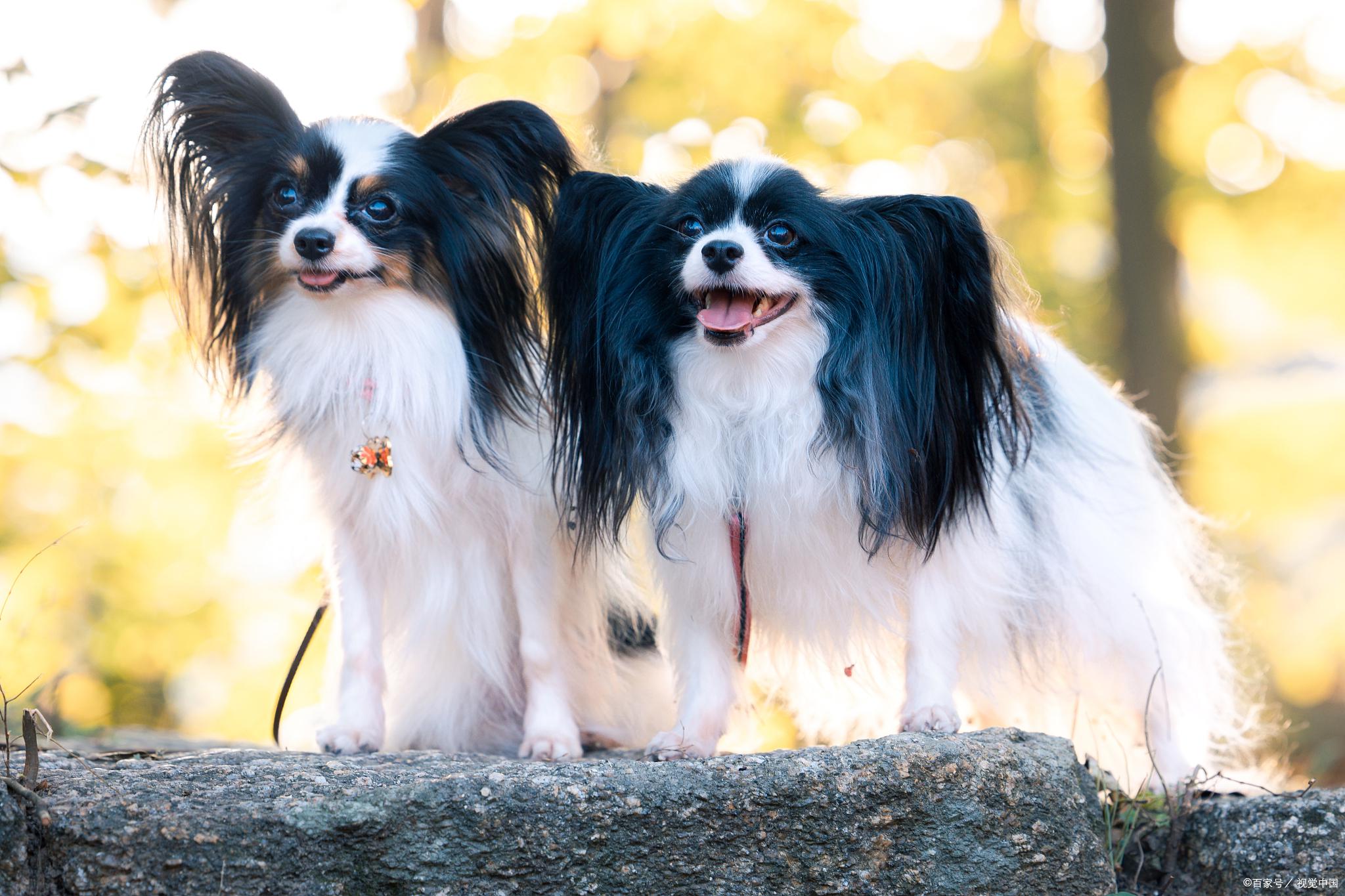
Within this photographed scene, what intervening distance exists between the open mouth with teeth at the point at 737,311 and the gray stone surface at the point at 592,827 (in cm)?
81

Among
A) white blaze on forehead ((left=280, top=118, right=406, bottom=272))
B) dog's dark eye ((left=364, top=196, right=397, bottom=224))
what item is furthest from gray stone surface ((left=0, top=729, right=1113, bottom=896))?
dog's dark eye ((left=364, top=196, right=397, bottom=224))

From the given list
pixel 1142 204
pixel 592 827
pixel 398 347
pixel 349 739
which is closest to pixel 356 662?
pixel 349 739

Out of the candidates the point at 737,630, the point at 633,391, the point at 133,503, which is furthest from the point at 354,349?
the point at 133,503

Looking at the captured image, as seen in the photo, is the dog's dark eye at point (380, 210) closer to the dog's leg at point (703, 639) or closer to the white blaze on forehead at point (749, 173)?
the white blaze on forehead at point (749, 173)

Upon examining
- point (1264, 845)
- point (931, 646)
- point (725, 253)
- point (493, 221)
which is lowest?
point (1264, 845)

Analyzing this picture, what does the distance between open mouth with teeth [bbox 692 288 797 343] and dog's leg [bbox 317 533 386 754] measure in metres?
1.05

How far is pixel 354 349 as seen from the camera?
8.96ft

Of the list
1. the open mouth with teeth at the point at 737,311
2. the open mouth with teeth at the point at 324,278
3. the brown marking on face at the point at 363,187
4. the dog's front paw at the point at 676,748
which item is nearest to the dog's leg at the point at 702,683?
the dog's front paw at the point at 676,748

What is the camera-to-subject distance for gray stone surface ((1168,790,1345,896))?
7.01ft

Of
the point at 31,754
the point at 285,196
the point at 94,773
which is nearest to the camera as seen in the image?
the point at 31,754

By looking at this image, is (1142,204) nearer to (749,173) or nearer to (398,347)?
(749,173)

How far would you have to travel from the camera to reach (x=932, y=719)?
7.97 feet

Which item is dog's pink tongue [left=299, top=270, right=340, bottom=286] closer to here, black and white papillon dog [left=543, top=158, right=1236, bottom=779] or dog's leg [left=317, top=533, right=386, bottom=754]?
black and white papillon dog [left=543, top=158, right=1236, bottom=779]

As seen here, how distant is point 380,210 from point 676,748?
4.36 ft
